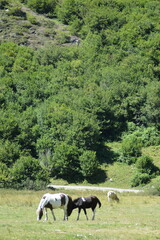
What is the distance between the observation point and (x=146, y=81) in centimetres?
9938

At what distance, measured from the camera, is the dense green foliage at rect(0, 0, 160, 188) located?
76938mm

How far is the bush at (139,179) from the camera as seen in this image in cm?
6931

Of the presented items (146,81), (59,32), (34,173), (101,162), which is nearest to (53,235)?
(34,173)

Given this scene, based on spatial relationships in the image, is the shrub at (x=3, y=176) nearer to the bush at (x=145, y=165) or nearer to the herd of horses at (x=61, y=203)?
the bush at (x=145, y=165)

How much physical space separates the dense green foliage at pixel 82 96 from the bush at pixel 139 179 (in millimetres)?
8151

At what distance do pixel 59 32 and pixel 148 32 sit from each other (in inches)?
1308

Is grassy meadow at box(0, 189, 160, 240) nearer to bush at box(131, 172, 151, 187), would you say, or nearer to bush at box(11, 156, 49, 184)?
bush at box(11, 156, 49, 184)

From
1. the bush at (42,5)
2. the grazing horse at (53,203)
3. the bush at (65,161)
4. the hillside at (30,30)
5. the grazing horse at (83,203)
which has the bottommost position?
the bush at (65,161)

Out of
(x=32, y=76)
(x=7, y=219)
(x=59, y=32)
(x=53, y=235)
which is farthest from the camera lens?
(x=59, y=32)

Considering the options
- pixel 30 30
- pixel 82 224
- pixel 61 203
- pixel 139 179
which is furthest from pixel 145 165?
pixel 30 30

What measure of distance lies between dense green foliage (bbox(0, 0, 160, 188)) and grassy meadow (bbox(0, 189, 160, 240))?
106 ft

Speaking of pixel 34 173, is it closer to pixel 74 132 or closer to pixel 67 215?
pixel 74 132

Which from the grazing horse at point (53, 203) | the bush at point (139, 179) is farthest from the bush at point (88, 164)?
the grazing horse at point (53, 203)

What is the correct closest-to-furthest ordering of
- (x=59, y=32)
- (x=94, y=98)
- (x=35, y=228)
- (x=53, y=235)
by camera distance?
(x=53, y=235) → (x=35, y=228) → (x=94, y=98) → (x=59, y=32)
